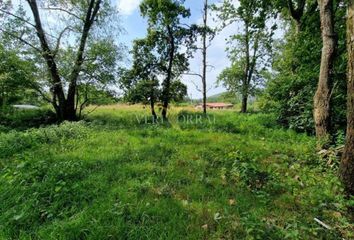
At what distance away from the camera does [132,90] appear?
13102 mm

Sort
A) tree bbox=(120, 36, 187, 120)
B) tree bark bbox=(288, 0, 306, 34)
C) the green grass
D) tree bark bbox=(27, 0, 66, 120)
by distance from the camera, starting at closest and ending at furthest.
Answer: the green grass < tree bark bbox=(288, 0, 306, 34) < tree bark bbox=(27, 0, 66, 120) < tree bbox=(120, 36, 187, 120)

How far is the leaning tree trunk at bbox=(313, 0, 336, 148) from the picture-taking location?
4.90 m

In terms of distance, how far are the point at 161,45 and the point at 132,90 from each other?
2790mm

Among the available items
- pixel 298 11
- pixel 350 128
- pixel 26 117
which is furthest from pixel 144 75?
pixel 350 128

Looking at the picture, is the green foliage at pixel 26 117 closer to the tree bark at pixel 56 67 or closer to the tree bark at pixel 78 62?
the tree bark at pixel 56 67

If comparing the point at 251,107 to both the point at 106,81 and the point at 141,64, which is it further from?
the point at 106,81

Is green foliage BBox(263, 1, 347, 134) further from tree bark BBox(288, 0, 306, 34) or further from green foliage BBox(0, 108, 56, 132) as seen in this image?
green foliage BBox(0, 108, 56, 132)

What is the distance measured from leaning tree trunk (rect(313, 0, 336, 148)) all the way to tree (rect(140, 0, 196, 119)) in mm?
8446

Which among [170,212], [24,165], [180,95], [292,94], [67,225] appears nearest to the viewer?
[67,225]

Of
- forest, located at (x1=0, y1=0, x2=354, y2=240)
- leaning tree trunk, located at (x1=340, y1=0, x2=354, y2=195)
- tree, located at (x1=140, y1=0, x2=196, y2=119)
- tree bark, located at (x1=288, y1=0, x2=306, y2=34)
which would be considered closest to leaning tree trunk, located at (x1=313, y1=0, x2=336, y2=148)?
forest, located at (x1=0, y1=0, x2=354, y2=240)

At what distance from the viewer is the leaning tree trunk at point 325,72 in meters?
4.90

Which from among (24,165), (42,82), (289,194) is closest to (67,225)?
(24,165)

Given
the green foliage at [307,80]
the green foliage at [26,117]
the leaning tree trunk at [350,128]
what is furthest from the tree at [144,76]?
the leaning tree trunk at [350,128]

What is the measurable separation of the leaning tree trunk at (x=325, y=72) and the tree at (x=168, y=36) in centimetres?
845
